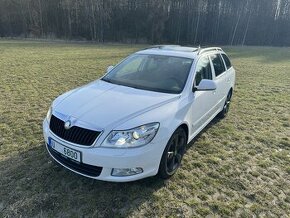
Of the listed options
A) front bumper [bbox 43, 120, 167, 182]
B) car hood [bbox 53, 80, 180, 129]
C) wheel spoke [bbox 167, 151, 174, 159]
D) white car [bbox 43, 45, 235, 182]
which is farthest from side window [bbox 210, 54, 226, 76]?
front bumper [bbox 43, 120, 167, 182]

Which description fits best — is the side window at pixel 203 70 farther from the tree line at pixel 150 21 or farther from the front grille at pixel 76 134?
the tree line at pixel 150 21

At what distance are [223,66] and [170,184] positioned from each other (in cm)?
312

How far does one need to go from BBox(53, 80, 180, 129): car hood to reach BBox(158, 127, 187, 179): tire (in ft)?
1.57

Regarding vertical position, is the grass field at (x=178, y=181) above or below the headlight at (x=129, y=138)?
below

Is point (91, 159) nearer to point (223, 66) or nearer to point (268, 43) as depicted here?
point (223, 66)

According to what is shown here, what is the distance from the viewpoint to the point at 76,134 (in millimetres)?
2779

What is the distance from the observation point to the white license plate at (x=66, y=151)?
2.75 meters

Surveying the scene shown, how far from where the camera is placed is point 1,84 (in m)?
8.07

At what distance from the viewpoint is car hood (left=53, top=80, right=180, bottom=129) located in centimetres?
282

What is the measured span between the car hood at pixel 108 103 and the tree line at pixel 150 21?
31427 millimetres

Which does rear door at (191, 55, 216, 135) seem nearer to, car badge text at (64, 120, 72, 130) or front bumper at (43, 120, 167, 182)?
front bumper at (43, 120, 167, 182)

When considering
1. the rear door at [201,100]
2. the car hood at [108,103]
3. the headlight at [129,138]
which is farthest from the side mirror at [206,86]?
the headlight at [129,138]

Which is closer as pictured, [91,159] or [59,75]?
[91,159]

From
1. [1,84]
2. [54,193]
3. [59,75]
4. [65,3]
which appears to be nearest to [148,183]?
[54,193]
